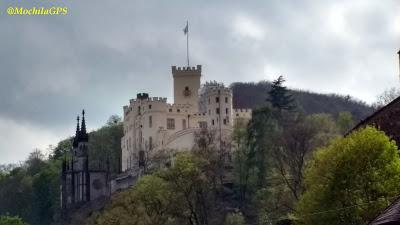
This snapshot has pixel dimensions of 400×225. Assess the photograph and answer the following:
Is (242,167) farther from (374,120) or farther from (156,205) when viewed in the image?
(374,120)

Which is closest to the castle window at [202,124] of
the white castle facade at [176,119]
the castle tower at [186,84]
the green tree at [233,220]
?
the white castle facade at [176,119]

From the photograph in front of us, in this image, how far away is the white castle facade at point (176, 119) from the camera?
122 metres

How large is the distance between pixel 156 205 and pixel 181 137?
4832 cm

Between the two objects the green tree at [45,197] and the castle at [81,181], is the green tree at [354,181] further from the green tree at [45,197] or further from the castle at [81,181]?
the green tree at [45,197]

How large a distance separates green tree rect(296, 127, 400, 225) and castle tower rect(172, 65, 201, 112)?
8654cm

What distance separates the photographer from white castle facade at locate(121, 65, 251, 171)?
122m

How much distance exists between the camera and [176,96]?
447ft

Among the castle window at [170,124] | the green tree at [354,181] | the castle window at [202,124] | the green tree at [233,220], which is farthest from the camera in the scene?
the castle window at [170,124]

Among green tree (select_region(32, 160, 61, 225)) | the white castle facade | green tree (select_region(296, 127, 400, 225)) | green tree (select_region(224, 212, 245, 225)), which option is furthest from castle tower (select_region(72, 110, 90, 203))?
green tree (select_region(296, 127, 400, 225))

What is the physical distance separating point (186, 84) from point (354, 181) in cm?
9251

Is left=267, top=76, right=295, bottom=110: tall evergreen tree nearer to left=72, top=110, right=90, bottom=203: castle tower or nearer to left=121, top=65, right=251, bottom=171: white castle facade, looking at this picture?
left=121, top=65, right=251, bottom=171: white castle facade

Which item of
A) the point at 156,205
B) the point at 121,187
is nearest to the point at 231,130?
the point at 121,187

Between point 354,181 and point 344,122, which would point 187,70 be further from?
point 354,181

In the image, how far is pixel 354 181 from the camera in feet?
151
